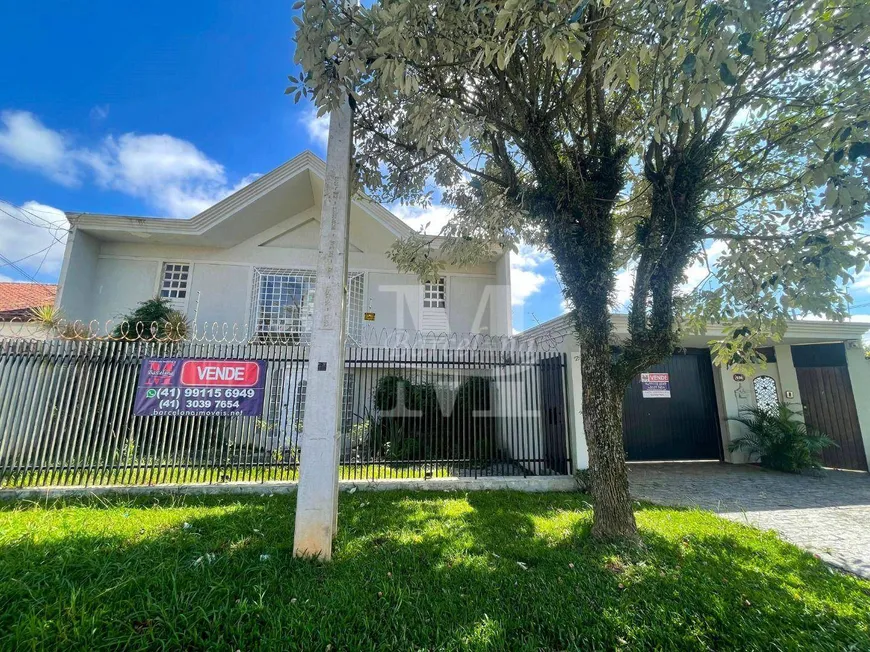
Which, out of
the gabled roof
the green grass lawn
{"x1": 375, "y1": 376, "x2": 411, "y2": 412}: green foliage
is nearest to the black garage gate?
the green grass lawn

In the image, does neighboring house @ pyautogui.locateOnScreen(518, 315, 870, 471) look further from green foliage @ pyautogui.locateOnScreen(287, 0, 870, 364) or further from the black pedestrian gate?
green foliage @ pyautogui.locateOnScreen(287, 0, 870, 364)

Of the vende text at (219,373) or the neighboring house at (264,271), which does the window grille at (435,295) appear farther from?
the vende text at (219,373)

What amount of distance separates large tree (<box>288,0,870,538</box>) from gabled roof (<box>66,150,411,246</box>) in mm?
5337

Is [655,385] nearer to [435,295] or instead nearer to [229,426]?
[435,295]

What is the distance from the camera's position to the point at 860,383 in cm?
840

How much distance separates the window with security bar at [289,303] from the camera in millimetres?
10367

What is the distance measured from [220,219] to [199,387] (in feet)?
19.1

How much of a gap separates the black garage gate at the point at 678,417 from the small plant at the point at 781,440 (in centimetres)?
64

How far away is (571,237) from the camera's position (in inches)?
167

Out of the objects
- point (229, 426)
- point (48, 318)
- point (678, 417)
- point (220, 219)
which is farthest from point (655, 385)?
point (48, 318)

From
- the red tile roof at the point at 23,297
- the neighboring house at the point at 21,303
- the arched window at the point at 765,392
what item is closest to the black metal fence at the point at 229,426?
the neighboring house at the point at 21,303

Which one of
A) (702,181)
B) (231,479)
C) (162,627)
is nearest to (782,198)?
(702,181)

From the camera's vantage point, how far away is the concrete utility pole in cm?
347

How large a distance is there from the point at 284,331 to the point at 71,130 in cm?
770
